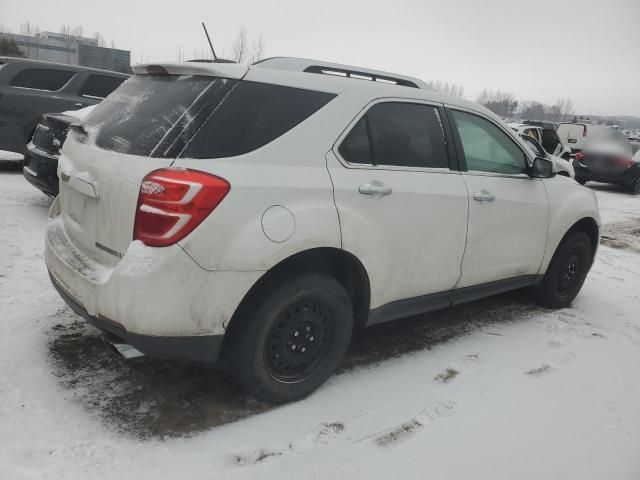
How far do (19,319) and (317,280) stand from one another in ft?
7.20

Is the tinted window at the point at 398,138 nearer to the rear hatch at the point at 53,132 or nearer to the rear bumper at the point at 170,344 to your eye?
the rear bumper at the point at 170,344

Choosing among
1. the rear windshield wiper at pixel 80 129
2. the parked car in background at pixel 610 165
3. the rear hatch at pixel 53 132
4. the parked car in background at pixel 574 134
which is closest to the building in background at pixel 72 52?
the parked car in background at pixel 574 134

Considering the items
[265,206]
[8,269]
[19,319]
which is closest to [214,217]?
[265,206]

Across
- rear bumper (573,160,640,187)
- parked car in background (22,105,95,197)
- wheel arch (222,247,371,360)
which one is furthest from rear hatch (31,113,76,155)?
rear bumper (573,160,640,187)

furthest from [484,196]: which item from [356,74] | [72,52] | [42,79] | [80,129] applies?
[72,52]

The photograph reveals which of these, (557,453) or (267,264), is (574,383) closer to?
(557,453)

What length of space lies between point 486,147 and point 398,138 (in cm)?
104

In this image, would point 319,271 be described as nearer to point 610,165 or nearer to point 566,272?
point 566,272

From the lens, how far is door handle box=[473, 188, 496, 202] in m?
3.68

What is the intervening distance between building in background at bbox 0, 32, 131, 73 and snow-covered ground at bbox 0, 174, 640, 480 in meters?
80.2

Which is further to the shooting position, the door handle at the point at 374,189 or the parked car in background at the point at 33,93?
the parked car in background at the point at 33,93

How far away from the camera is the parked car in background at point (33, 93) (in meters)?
7.63

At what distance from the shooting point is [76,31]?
10138 centimetres

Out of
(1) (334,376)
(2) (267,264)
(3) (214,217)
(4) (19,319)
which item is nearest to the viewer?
(3) (214,217)
